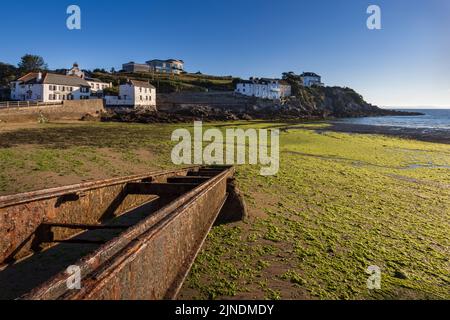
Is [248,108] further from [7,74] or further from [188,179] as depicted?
[188,179]

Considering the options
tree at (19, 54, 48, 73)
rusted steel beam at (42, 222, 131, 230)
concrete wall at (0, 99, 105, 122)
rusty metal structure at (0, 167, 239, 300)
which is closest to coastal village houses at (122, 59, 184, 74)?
tree at (19, 54, 48, 73)

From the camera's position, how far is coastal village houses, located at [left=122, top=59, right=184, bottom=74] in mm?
138400

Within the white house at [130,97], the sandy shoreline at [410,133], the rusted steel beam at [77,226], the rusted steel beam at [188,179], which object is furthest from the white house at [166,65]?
the rusted steel beam at [77,226]

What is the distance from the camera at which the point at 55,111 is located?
46.4 m

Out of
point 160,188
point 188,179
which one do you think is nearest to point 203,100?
point 188,179

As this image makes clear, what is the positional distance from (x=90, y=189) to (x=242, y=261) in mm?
3621

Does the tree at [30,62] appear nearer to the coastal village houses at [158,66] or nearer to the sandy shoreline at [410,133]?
the coastal village houses at [158,66]

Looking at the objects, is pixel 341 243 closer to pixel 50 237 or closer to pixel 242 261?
pixel 242 261

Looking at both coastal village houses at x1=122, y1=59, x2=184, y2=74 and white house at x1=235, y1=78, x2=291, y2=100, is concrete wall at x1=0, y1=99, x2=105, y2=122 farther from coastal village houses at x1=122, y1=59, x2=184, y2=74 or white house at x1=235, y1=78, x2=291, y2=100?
coastal village houses at x1=122, y1=59, x2=184, y2=74

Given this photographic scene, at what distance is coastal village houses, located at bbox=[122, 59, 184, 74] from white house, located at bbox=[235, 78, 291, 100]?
147 ft

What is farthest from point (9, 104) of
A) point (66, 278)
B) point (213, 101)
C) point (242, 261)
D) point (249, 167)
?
point (213, 101)

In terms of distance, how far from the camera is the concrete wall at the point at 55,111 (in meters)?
37.8

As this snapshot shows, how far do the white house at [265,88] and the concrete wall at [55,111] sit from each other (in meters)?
68.6

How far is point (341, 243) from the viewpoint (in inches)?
339
